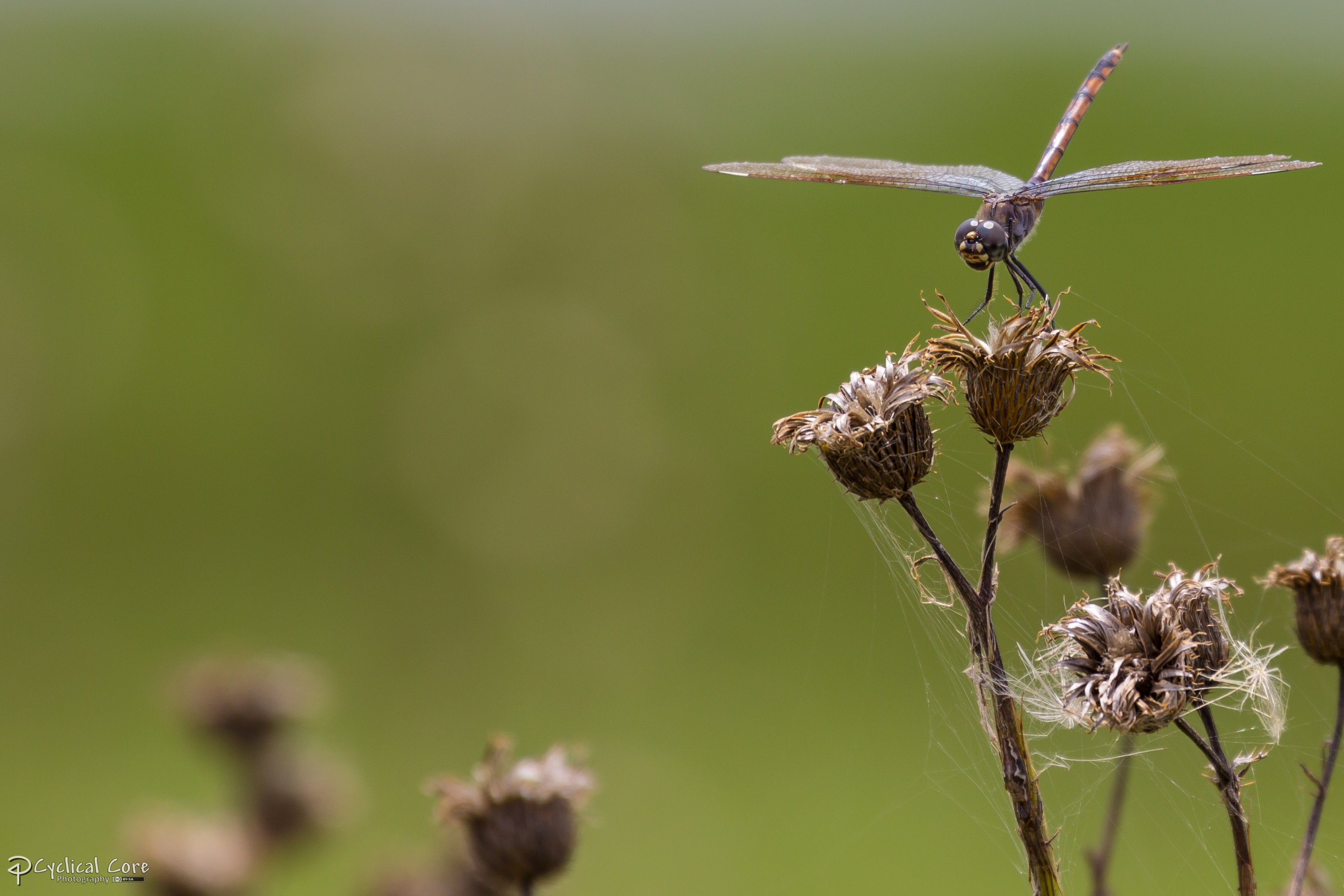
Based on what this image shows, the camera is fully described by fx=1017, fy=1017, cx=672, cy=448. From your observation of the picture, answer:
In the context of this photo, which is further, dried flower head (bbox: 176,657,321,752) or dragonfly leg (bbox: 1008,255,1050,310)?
dried flower head (bbox: 176,657,321,752)

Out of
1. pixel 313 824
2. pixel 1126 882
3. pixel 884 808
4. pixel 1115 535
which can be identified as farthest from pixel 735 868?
pixel 1115 535

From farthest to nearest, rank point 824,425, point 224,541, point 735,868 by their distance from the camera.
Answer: point 224,541 < point 735,868 < point 824,425

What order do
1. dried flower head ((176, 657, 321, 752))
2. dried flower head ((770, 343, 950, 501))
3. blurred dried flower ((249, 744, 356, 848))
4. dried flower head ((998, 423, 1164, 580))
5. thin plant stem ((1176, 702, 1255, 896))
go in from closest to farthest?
thin plant stem ((1176, 702, 1255, 896)) < dried flower head ((770, 343, 950, 501)) < dried flower head ((998, 423, 1164, 580)) < blurred dried flower ((249, 744, 356, 848)) < dried flower head ((176, 657, 321, 752))

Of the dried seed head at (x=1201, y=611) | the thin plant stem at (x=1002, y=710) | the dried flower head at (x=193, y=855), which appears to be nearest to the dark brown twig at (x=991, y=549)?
the thin plant stem at (x=1002, y=710)

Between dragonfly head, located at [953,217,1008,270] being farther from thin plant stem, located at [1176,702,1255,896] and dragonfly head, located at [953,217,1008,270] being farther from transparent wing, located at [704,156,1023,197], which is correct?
thin plant stem, located at [1176,702,1255,896]

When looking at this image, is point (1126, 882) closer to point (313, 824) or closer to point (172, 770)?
point (313, 824)

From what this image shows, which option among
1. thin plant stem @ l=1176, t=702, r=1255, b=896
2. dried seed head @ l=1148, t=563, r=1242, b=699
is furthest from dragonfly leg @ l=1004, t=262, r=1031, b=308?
thin plant stem @ l=1176, t=702, r=1255, b=896
